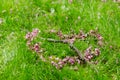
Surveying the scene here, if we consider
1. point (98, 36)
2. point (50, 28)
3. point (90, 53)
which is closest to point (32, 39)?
point (50, 28)

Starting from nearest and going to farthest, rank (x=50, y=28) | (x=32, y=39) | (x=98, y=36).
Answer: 1. (x=32, y=39)
2. (x=98, y=36)
3. (x=50, y=28)

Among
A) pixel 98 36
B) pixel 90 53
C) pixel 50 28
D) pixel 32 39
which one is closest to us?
pixel 90 53

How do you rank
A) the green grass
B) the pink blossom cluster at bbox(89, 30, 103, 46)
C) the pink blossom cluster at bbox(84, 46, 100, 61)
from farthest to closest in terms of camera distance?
the pink blossom cluster at bbox(89, 30, 103, 46) < the pink blossom cluster at bbox(84, 46, 100, 61) < the green grass

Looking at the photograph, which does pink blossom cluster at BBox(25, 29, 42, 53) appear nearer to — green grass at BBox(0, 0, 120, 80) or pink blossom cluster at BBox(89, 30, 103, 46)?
green grass at BBox(0, 0, 120, 80)

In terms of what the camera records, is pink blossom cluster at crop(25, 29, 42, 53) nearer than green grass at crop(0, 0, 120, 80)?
No

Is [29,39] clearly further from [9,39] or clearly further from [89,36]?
[89,36]

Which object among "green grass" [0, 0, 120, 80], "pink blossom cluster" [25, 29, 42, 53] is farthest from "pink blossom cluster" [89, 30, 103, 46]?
"pink blossom cluster" [25, 29, 42, 53]

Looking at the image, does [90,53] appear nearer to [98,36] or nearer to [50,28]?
[98,36]

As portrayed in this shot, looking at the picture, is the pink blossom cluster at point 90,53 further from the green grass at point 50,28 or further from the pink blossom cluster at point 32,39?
the pink blossom cluster at point 32,39

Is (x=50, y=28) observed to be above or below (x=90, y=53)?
above
